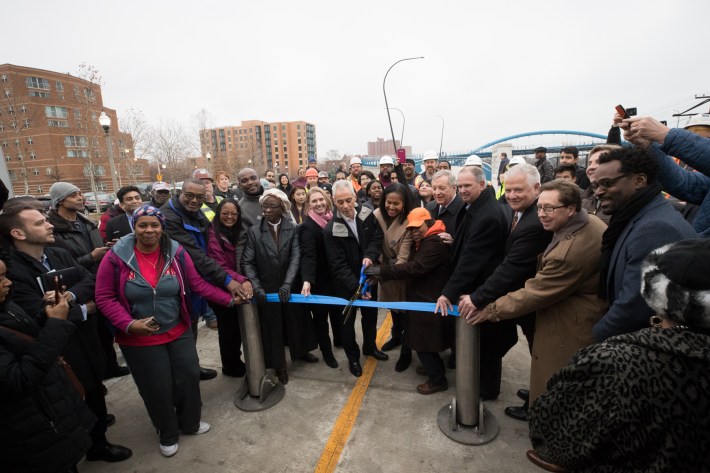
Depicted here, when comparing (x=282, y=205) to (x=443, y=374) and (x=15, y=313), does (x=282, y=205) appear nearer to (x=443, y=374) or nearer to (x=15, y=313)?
(x=15, y=313)

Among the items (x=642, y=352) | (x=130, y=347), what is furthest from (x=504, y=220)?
(x=130, y=347)

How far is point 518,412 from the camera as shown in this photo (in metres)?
3.16

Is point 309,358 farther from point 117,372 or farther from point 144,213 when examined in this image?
point 144,213

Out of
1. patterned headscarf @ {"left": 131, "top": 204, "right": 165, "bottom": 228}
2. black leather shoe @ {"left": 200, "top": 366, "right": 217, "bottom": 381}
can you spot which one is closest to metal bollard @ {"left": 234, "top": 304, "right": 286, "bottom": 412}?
black leather shoe @ {"left": 200, "top": 366, "right": 217, "bottom": 381}

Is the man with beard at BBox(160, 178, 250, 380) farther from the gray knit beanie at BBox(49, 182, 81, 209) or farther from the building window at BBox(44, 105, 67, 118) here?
Answer: the building window at BBox(44, 105, 67, 118)

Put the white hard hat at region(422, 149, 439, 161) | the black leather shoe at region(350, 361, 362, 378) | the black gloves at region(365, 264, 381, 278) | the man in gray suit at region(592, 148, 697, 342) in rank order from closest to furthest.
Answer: the man in gray suit at region(592, 148, 697, 342) < the black gloves at region(365, 264, 381, 278) < the black leather shoe at region(350, 361, 362, 378) < the white hard hat at region(422, 149, 439, 161)

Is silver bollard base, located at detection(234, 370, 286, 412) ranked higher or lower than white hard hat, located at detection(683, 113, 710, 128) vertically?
lower

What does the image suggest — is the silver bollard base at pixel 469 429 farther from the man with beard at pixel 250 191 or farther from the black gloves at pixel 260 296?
the man with beard at pixel 250 191

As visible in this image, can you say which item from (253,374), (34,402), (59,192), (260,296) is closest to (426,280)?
(260,296)

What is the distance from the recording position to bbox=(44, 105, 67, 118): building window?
155ft

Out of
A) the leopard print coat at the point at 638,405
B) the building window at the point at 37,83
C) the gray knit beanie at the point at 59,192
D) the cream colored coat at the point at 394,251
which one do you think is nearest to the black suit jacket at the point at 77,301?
the gray knit beanie at the point at 59,192

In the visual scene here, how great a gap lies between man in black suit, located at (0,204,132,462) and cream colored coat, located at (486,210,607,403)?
3.43 metres

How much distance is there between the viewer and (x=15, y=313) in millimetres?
2039

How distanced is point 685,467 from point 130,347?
11.4 ft
